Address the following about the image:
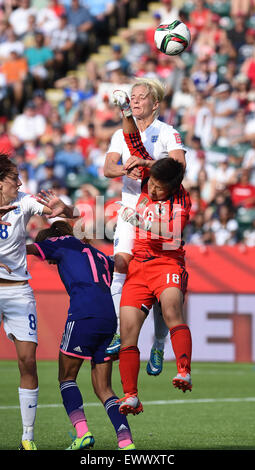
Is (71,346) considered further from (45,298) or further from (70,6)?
(70,6)

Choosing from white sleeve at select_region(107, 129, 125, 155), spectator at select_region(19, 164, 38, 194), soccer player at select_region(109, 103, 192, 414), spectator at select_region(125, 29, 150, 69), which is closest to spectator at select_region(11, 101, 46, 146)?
spectator at select_region(19, 164, 38, 194)

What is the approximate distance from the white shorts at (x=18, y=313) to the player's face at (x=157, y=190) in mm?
1262

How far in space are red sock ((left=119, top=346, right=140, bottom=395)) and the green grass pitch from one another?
0.83 m

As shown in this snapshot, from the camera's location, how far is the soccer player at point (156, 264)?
23.2 ft

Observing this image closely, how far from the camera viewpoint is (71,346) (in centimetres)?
695

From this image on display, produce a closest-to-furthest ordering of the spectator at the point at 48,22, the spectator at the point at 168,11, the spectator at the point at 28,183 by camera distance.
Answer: the spectator at the point at 28,183, the spectator at the point at 168,11, the spectator at the point at 48,22

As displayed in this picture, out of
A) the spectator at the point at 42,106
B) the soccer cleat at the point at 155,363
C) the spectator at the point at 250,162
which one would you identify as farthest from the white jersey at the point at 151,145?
the spectator at the point at 42,106

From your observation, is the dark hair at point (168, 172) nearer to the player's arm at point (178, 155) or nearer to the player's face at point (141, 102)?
the player's arm at point (178, 155)

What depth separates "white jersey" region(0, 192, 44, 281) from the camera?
7.08 meters

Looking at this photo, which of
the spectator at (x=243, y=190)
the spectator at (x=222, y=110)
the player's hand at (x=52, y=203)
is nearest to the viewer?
the player's hand at (x=52, y=203)

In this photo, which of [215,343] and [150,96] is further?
[215,343]

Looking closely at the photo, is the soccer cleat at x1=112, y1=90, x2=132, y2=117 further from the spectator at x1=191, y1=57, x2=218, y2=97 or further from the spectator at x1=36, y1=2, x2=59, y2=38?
the spectator at x1=36, y1=2, x2=59, y2=38
